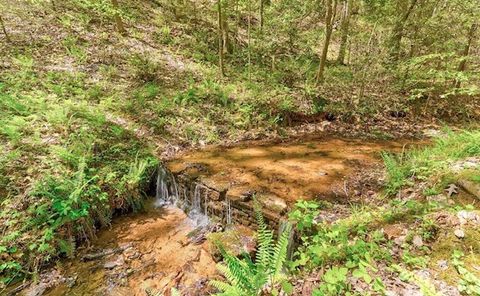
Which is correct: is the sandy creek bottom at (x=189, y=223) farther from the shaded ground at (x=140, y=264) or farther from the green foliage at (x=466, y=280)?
the green foliage at (x=466, y=280)

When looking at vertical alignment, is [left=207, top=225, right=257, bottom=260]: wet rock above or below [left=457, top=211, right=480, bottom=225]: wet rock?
below

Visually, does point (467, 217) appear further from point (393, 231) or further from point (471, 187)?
point (393, 231)

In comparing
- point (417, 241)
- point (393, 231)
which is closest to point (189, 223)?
point (393, 231)

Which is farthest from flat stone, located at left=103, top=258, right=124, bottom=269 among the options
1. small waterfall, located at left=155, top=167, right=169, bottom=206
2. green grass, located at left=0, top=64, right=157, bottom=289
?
small waterfall, located at left=155, top=167, right=169, bottom=206

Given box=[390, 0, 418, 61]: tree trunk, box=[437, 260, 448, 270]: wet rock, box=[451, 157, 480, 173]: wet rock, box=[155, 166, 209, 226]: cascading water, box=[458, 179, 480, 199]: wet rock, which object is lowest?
box=[155, 166, 209, 226]: cascading water

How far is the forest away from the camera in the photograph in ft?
11.0

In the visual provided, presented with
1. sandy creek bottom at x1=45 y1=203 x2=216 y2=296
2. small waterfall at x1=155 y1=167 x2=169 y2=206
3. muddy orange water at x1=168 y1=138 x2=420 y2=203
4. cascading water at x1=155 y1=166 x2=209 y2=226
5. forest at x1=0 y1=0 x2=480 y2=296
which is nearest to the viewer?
forest at x1=0 y1=0 x2=480 y2=296

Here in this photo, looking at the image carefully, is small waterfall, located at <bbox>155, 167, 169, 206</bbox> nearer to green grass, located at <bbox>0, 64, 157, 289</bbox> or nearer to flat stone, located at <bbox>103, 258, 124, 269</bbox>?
green grass, located at <bbox>0, 64, 157, 289</bbox>

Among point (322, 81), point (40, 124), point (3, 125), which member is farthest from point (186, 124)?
point (322, 81)

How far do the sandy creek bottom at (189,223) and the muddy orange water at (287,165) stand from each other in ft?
0.06

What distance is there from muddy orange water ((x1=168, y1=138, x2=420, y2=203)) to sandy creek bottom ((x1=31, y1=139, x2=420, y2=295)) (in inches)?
0.7

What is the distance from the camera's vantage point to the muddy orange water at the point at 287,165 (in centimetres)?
601

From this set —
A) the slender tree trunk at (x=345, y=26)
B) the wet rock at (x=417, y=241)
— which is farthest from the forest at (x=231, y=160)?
the slender tree trunk at (x=345, y=26)

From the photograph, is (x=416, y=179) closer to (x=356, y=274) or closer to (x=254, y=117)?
(x=356, y=274)
